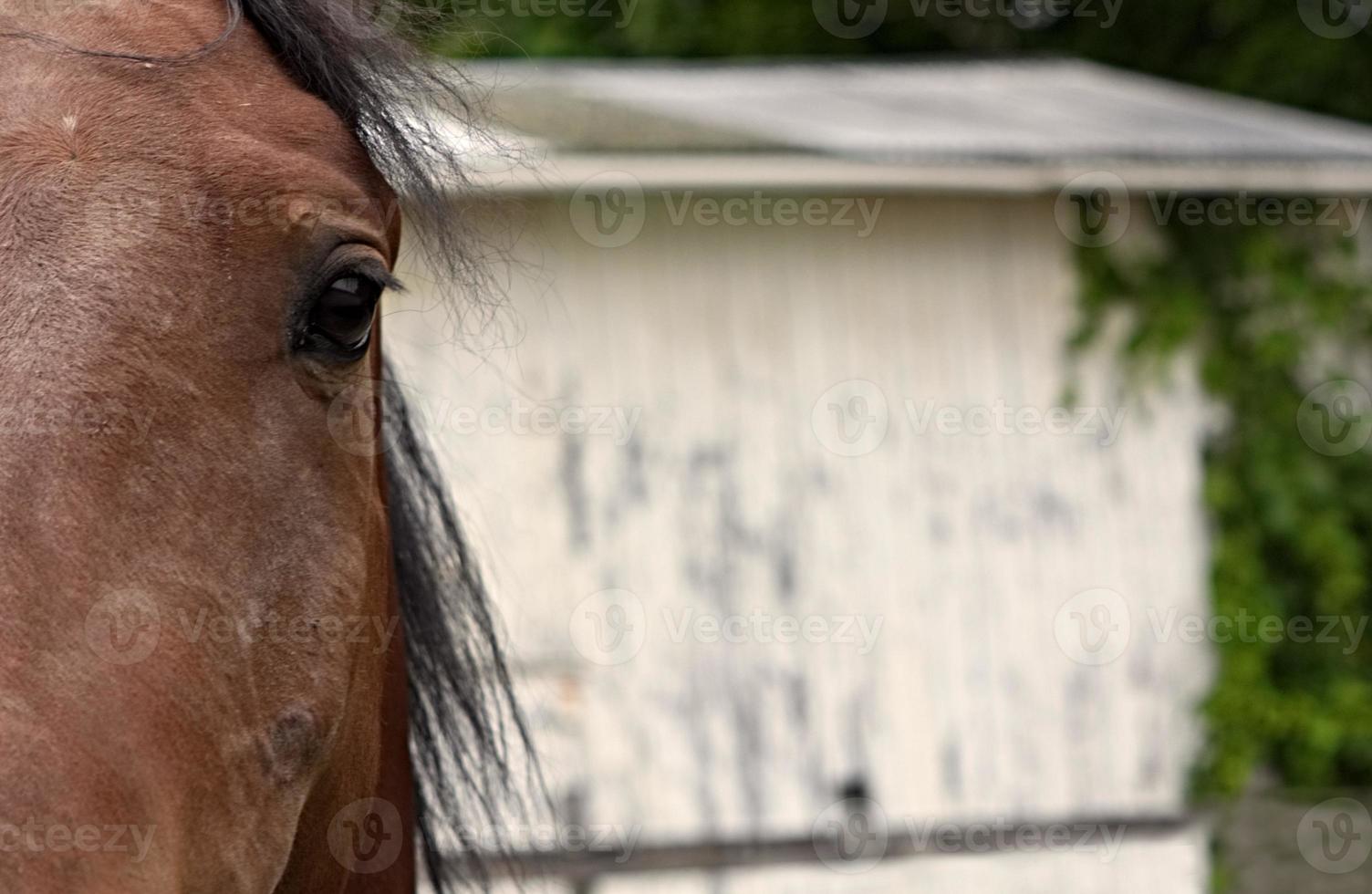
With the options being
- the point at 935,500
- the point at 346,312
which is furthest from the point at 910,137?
the point at 346,312

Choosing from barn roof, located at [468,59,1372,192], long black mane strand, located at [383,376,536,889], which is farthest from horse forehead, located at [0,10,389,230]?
barn roof, located at [468,59,1372,192]

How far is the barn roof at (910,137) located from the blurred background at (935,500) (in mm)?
33

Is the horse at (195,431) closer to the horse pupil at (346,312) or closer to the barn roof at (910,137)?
the horse pupil at (346,312)

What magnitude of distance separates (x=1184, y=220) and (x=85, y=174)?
7378 millimetres

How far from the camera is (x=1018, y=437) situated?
25.4 ft

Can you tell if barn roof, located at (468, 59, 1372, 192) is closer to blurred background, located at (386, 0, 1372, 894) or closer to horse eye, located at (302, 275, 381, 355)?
blurred background, located at (386, 0, 1372, 894)

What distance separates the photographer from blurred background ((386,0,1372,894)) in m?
7.24

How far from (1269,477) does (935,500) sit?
185cm

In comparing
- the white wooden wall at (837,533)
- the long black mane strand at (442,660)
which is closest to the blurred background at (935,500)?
the white wooden wall at (837,533)

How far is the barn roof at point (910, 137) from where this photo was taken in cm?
714

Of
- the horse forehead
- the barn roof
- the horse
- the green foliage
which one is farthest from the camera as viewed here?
the green foliage

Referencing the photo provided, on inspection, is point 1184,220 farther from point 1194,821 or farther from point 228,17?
point 228,17

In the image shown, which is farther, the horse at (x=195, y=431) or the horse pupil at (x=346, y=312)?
the horse pupil at (x=346, y=312)

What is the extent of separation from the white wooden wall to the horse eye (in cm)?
525
